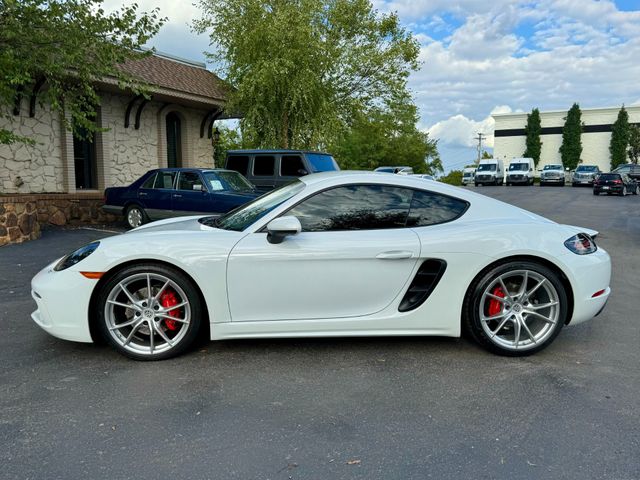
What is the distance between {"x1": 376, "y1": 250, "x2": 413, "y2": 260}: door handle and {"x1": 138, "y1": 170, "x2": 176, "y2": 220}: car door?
9.11m

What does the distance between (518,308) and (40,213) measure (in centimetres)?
1225

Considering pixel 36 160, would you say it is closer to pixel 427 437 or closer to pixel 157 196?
pixel 157 196

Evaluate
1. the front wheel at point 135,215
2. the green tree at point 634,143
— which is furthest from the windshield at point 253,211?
the green tree at point 634,143

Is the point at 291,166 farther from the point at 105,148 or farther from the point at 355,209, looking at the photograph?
the point at 355,209

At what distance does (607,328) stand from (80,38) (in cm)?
981

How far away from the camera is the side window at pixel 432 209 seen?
399 centimetres

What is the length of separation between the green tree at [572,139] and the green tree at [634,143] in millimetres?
4578

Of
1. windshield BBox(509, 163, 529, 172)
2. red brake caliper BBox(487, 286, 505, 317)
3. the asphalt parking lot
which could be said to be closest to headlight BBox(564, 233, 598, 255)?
red brake caliper BBox(487, 286, 505, 317)

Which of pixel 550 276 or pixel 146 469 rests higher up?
pixel 550 276

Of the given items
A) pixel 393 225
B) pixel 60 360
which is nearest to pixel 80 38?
pixel 60 360

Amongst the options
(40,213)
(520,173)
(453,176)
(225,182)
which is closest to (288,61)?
(225,182)

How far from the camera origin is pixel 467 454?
2.62 m

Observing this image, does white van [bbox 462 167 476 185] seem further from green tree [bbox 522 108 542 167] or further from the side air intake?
the side air intake

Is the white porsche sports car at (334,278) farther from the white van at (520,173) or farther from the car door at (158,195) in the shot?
the white van at (520,173)
